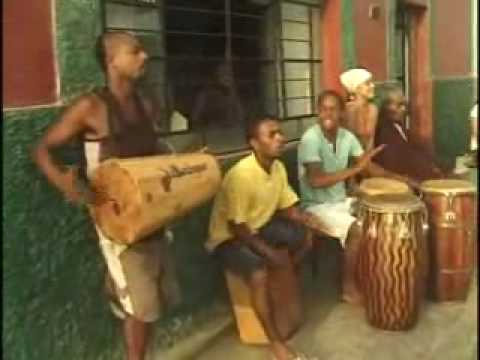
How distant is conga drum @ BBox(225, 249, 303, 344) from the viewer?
316cm

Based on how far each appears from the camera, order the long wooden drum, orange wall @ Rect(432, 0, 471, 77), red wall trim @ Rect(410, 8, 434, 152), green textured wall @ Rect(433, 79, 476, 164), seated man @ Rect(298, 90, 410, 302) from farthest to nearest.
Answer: red wall trim @ Rect(410, 8, 434, 152)
seated man @ Rect(298, 90, 410, 302)
green textured wall @ Rect(433, 79, 476, 164)
the long wooden drum
orange wall @ Rect(432, 0, 471, 77)

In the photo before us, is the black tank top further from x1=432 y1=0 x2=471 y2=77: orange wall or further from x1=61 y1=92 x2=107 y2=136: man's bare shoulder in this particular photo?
x1=432 y1=0 x2=471 y2=77: orange wall

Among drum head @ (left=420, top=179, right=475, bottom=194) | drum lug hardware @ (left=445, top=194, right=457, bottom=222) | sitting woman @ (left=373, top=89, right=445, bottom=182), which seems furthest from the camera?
sitting woman @ (left=373, top=89, right=445, bottom=182)

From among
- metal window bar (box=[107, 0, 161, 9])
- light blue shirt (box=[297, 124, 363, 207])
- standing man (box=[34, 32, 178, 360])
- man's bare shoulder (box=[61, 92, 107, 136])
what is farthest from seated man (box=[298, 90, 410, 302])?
man's bare shoulder (box=[61, 92, 107, 136])

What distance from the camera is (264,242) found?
3.04m

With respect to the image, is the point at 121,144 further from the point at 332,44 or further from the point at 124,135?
the point at 332,44

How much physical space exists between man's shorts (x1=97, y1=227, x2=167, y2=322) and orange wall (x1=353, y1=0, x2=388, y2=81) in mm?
3353

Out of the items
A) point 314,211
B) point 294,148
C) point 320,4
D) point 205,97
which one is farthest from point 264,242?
point 320,4

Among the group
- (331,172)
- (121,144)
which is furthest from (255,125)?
(121,144)

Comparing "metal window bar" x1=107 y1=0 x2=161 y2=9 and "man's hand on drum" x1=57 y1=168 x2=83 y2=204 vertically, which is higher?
"metal window bar" x1=107 y1=0 x2=161 y2=9

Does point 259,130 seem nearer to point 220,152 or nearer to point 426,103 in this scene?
point 220,152

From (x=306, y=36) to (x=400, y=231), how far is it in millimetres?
2322

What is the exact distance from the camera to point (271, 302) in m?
3.12

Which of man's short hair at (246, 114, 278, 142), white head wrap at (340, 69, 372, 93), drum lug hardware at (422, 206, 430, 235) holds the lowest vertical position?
drum lug hardware at (422, 206, 430, 235)
